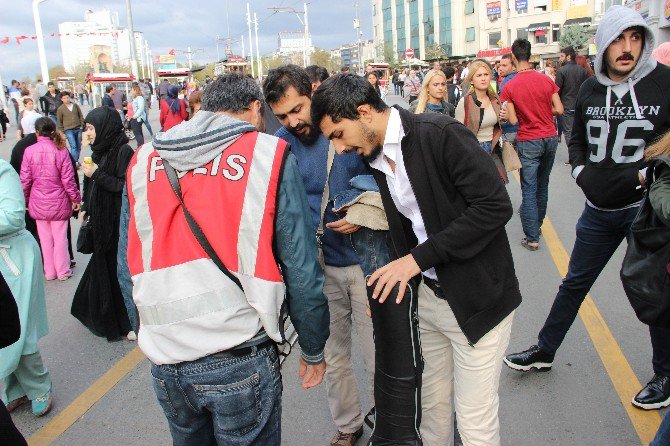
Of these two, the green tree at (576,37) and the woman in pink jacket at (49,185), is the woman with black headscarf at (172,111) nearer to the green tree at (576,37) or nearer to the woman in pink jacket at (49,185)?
the woman in pink jacket at (49,185)

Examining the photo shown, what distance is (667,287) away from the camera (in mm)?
2168

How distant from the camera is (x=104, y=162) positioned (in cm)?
435

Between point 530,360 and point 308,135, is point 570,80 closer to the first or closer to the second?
point 530,360

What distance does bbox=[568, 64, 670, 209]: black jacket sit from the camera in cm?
301

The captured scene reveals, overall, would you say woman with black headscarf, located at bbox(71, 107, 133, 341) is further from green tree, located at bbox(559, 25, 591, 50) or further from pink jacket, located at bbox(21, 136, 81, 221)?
green tree, located at bbox(559, 25, 591, 50)

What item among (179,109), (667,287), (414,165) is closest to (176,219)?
(414,165)

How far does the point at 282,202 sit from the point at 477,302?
0.85 metres

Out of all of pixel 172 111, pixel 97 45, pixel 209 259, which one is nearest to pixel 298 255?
pixel 209 259

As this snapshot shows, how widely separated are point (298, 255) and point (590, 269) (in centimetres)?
213

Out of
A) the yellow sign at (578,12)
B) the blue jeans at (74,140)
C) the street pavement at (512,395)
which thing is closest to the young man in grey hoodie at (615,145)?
the street pavement at (512,395)

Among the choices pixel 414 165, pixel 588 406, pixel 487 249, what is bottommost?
pixel 588 406

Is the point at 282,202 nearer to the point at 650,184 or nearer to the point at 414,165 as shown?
the point at 414,165

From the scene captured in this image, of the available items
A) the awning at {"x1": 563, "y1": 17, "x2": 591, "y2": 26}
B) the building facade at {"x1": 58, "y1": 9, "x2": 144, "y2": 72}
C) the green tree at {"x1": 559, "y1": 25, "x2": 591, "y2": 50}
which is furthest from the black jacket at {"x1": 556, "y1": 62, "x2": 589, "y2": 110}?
the building facade at {"x1": 58, "y1": 9, "x2": 144, "y2": 72}

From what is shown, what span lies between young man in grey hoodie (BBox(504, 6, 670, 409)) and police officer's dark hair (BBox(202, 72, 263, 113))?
6.60 feet
